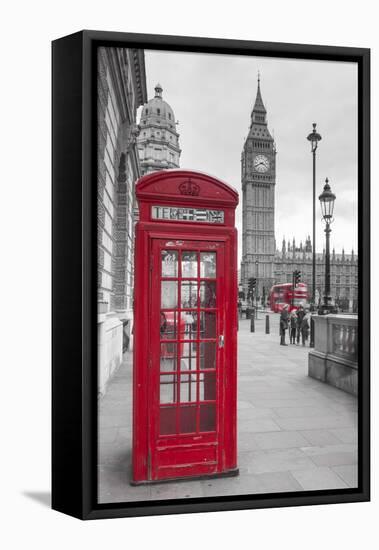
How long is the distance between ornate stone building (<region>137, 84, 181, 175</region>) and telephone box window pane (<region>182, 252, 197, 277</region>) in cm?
2729

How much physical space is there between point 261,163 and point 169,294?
7895 centimetres

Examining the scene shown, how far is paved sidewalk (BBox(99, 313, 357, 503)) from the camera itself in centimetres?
311

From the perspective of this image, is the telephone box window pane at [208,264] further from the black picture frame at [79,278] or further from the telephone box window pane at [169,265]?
the black picture frame at [79,278]

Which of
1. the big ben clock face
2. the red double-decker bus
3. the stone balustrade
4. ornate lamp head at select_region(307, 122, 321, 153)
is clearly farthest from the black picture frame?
the big ben clock face

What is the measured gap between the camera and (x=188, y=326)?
3.14 meters

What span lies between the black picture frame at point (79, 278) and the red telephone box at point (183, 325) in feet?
1.07

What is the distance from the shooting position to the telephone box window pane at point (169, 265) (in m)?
3.02

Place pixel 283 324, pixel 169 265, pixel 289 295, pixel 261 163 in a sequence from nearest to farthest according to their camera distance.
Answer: pixel 169 265, pixel 283 324, pixel 289 295, pixel 261 163

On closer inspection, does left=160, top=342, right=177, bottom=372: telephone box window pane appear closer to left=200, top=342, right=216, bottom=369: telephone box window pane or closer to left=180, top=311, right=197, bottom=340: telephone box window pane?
left=180, top=311, right=197, bottom=340: telephone box window pane

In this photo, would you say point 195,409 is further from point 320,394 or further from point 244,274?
point 244,274

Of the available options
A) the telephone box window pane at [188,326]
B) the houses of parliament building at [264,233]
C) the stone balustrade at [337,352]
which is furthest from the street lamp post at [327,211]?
the houses of parliament building at [264,233]

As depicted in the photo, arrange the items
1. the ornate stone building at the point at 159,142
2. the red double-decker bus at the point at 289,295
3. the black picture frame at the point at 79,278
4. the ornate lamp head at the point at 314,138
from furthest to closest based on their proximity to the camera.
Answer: the ornate stone building at the point at 159,142, the red double-decker bus at the point at 289,295, the ornate lamp head at the point at 314,138, the black picture frame at the point at 79,278

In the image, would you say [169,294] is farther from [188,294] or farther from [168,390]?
[168,390]

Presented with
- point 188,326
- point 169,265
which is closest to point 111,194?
point 169,265
